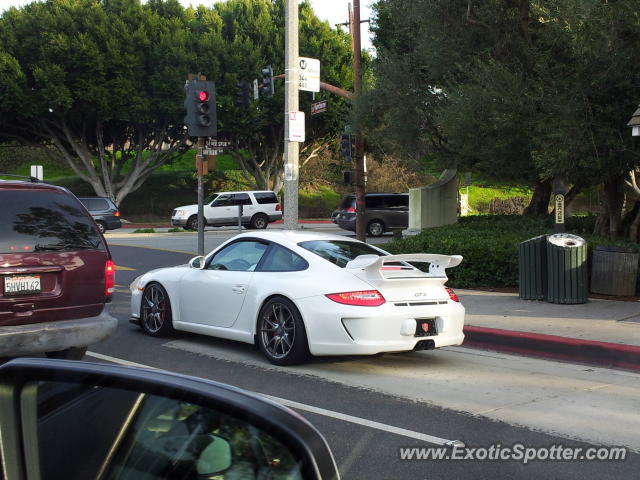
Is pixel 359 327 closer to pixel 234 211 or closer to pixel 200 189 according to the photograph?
pixel 200 189

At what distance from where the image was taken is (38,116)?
38625 millimetres

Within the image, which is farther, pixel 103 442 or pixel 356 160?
pixel 356 160

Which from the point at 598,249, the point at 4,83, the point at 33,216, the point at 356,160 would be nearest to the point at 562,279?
the point at 598,249

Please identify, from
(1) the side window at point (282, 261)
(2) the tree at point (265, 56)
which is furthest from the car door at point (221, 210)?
(1) the side window at point (282, 261)

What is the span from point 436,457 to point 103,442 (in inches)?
130

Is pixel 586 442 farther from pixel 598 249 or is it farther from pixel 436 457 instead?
pixel 598 249

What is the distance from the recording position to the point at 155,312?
9.16m

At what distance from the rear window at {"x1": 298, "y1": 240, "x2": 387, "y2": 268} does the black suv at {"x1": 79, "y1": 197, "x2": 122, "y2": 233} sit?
25038 mm

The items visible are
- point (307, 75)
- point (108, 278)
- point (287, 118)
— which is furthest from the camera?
point (307, 75)

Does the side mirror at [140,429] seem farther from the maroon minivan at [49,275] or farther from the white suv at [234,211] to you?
the white suv at [234,211]

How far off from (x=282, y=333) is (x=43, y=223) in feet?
8.38

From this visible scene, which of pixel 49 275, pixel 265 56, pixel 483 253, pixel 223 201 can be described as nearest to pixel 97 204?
pixel 223 201

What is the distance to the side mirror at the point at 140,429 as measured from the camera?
177 cm

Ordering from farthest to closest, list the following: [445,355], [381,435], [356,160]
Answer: [356,160], [445,355], [381,435]
